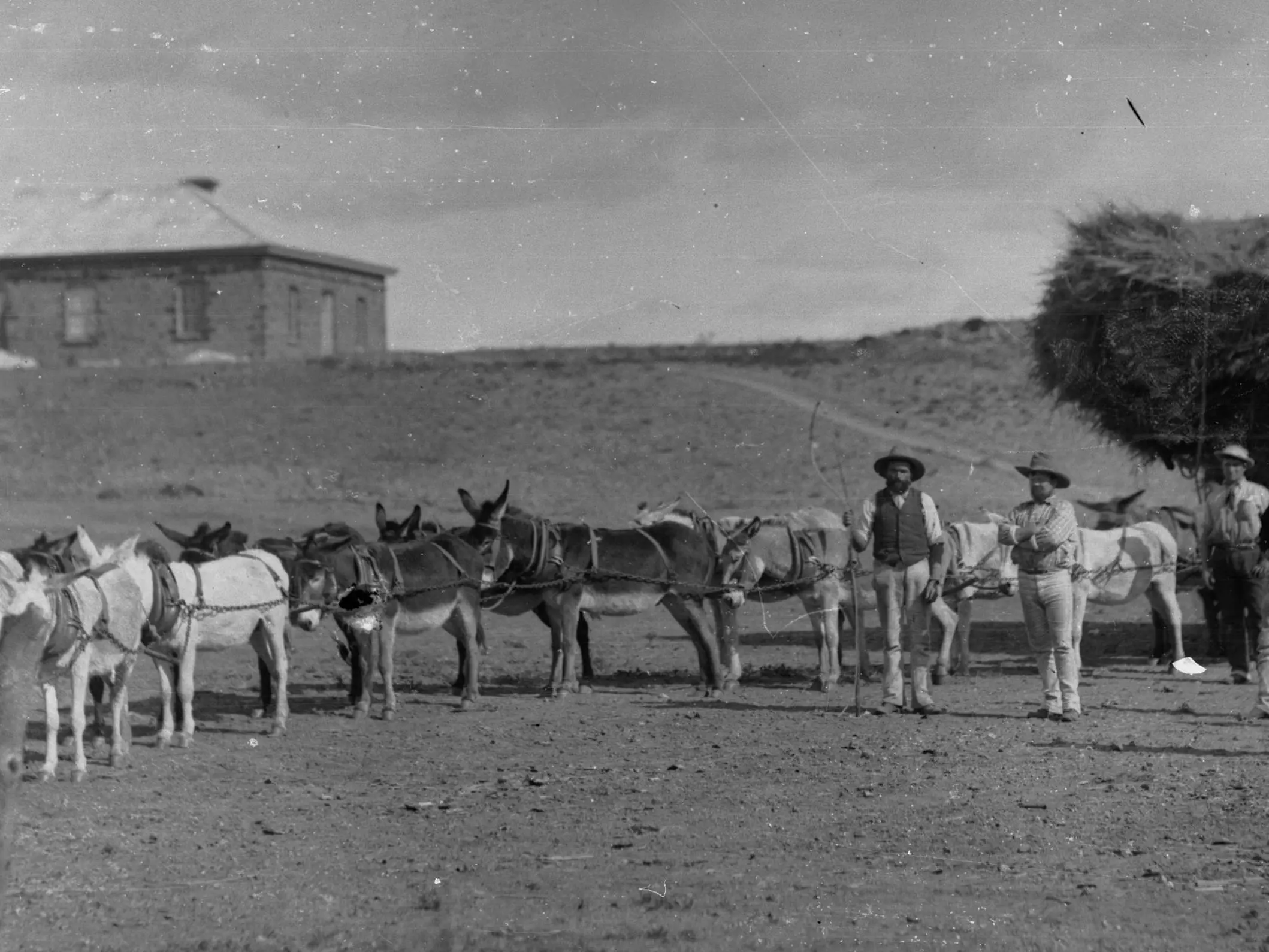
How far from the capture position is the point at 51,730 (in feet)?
Answer: 33.3

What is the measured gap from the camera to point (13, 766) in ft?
20.9

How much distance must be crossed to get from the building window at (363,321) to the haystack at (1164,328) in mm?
6705

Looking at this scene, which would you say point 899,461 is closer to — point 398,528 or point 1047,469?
point 1047,469

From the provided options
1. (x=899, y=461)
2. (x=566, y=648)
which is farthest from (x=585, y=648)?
(x=899, y=461)

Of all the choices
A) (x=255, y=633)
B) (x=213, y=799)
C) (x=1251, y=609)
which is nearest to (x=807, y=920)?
(x=213, y=799)

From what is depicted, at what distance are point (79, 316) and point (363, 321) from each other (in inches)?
106

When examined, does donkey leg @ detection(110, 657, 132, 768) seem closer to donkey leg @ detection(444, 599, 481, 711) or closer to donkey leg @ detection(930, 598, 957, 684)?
donkey leg @ detection(444, 599, 481, 711)

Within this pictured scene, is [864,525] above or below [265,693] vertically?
above

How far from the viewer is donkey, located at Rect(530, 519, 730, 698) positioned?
14.5 m

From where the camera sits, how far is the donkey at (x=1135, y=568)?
619 inches

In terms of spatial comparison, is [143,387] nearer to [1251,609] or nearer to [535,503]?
[535,503]

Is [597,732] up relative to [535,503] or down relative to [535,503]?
down

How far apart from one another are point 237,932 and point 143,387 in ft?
67.9

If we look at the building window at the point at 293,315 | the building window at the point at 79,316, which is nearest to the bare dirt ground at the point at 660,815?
the building window at the point at 293,315
